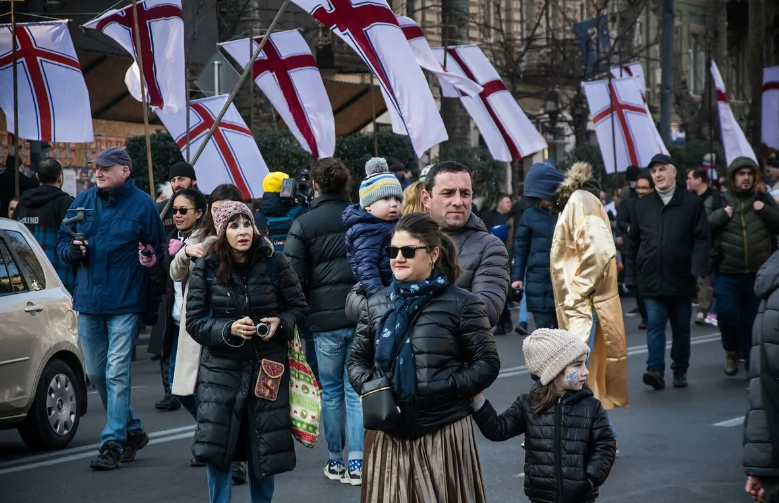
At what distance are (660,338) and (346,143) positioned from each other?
11.1 m

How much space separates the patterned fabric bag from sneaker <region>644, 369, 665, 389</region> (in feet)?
17.7

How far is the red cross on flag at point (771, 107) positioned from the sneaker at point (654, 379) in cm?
1422

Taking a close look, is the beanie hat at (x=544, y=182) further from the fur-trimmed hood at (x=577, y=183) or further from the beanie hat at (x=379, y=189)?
the beanie hat at (x=379, y=189)

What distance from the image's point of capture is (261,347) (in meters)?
6.43

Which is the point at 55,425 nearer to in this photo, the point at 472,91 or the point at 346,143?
the point at 472,91

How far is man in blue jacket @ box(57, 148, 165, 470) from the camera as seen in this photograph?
8.12 m

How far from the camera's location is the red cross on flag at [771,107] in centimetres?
2422

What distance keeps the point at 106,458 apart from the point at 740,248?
6462mm

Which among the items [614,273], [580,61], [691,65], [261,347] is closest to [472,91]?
[614,273]

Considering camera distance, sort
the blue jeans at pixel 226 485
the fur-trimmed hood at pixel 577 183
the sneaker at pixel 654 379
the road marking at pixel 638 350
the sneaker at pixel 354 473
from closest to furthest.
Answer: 1. the blue jeans at pixel 226 485
2. the sneaker at pixel 354 473
3. the fur-trimmed hood at pixel 577 183
4. the sneaker at pixel 654 379
5. the road marking at pixel 638 350

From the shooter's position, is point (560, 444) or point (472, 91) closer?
point (560, 444)

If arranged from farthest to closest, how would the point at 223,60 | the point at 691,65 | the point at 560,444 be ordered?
the point at 691,65
the point at 223,60
the point at 560,444

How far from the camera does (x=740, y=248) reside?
12.0 metres

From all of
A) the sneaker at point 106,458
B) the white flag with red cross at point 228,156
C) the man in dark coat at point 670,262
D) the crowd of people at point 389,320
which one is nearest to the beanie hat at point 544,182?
the crowd of people at point 389,320
